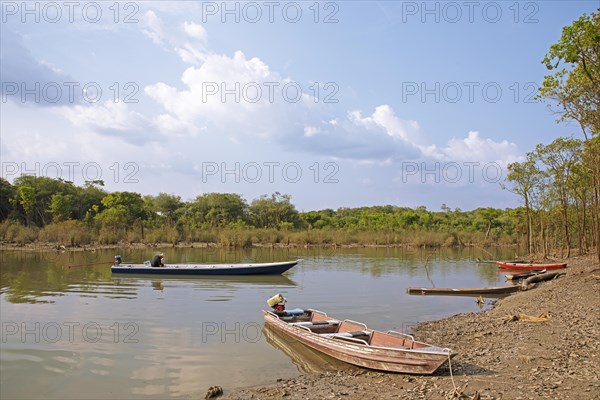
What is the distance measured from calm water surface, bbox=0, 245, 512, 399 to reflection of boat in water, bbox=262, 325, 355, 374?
49 mm

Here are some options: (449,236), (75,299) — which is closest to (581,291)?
(75,299)

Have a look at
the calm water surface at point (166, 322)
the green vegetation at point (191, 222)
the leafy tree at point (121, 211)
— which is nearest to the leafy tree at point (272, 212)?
the green vegetation at point (191, 222)

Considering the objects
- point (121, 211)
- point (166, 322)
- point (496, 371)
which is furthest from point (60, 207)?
point (496, 371)

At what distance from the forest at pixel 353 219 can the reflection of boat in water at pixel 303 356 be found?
37.4ft

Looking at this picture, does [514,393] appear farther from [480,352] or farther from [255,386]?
[255,386]

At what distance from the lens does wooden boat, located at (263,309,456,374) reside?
855cm

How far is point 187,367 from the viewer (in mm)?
10352

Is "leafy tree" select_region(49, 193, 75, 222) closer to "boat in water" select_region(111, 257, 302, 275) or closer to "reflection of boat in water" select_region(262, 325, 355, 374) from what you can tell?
"boat in water" select_region(111, 257, 302, 275)

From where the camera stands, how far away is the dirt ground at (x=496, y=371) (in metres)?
7.47

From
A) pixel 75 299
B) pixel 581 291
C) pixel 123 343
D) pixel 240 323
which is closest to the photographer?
pixel 123 343

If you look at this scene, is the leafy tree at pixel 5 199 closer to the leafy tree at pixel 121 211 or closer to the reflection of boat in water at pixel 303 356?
the leafy tree at pixel 121 211

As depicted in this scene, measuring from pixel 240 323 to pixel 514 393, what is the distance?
9185 mm

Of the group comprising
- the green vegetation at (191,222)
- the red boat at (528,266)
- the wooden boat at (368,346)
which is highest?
the green vegetation at (191,222)

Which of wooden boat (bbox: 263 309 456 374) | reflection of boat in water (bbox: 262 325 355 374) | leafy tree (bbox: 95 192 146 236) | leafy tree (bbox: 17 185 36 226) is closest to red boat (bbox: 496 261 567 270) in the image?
wooden boat (bbox: 263 309 456 374)
